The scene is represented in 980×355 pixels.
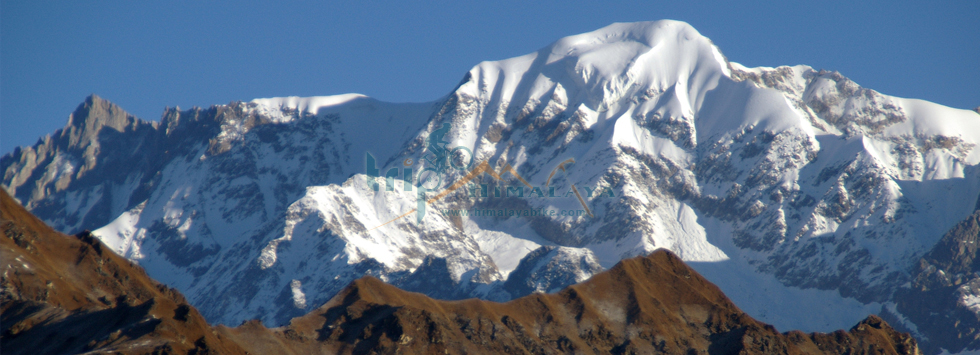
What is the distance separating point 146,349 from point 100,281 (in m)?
37.5

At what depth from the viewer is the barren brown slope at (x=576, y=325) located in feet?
389

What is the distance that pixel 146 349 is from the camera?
317 ft

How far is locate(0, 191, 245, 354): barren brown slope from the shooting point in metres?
101

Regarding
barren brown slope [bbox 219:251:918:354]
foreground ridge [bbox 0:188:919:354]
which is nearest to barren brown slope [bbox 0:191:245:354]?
foreground ridge [bbox 0:188:919:354]

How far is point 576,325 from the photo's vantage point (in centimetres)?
13100

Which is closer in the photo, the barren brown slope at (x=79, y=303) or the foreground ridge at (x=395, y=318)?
the barren brown slope at (x=79, y=303)

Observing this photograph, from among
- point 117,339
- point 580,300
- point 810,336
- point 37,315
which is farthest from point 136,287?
point 810,336

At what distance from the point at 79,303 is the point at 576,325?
52103mm

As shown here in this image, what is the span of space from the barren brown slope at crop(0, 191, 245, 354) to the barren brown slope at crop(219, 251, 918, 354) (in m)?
11.6

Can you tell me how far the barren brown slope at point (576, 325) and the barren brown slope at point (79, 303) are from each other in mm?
11641

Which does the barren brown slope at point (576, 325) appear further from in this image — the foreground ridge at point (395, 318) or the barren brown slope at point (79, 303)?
the barren brown slope at point (79, 303)

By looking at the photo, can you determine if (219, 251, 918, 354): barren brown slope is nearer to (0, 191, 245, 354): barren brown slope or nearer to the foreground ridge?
the foreground ridge

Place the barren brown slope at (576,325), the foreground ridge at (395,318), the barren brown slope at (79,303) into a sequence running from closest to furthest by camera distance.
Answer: the barren brown slope at (79,303)
the foreground ridge at (395,318)
the barren brown slope at (576,325)

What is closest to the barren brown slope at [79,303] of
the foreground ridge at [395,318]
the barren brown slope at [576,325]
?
the foreground ridge at [395,318]
